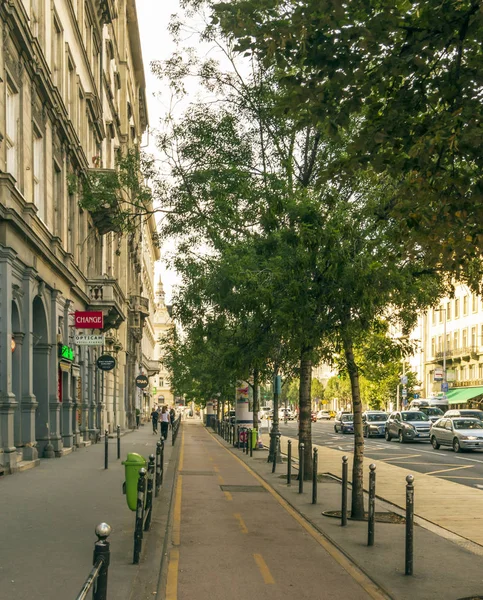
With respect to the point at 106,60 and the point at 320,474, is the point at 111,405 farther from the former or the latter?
the point at 320,474

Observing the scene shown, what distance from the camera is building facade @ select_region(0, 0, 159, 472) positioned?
1906cm

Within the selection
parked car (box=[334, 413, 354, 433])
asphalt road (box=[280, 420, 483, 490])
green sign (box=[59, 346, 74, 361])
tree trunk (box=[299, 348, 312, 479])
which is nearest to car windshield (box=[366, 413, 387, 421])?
parked car (box=[334, 413, 354, 433])

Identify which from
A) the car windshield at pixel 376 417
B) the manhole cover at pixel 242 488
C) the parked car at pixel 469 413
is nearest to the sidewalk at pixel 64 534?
the manhole cover at pixel 242 488

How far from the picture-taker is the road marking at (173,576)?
8308 mm

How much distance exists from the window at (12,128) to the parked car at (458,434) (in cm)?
2212

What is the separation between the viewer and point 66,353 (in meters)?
26.8

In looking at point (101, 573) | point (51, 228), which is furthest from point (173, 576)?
point (51, 228)

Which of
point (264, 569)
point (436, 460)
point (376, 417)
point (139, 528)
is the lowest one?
point (376, 417)

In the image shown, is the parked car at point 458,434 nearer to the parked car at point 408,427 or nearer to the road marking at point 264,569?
the parked car at point 408,427

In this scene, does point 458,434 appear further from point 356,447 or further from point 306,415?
point 356,447

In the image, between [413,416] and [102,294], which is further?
[413,416]

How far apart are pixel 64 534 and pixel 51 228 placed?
15479mm

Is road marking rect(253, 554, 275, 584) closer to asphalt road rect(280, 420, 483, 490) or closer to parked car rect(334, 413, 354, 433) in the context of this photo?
asphalt road rect(280, 420, 483, 490)

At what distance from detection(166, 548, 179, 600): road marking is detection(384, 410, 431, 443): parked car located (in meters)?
33.8
